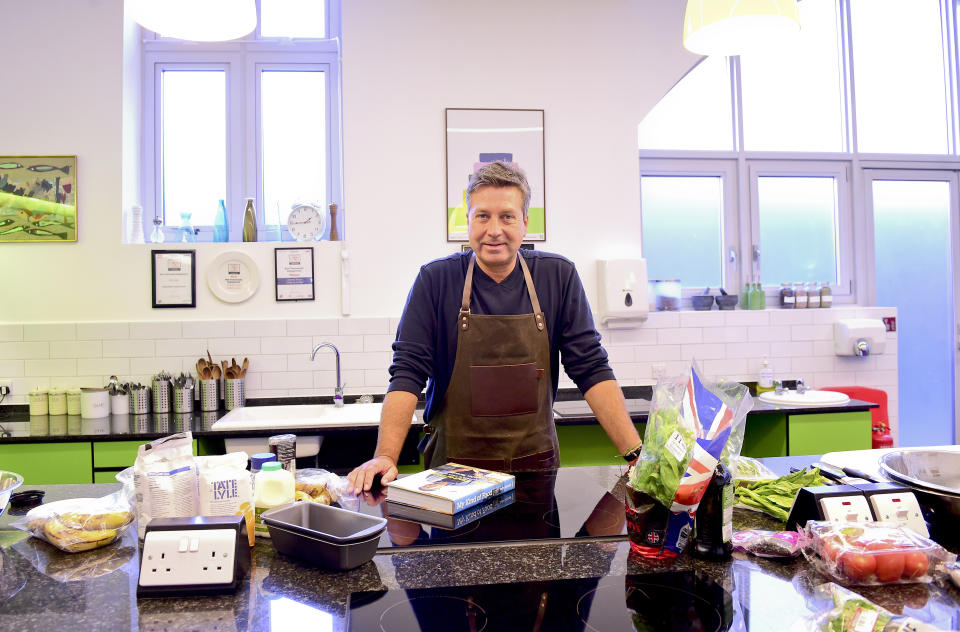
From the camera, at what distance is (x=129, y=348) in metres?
3.78

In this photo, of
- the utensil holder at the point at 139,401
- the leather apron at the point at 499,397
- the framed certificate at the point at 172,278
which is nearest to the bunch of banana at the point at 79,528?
the leather apron at the point at 499,397

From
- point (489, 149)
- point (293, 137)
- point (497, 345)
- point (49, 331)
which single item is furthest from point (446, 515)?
point (293, 137)

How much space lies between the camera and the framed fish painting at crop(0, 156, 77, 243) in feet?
12.4

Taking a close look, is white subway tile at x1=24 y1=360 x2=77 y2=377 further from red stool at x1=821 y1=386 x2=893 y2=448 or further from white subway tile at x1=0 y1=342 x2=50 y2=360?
red stool at x1=821 y1=386 x2=893 y2=448

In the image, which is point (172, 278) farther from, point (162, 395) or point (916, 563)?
point (916, 563)

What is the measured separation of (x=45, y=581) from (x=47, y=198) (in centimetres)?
329

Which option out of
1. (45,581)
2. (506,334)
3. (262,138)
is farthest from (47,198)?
(45,581)

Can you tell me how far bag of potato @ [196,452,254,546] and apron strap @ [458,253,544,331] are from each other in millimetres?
1057

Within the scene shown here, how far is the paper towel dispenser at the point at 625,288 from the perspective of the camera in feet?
13.0

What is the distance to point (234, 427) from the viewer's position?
3229 millimetres

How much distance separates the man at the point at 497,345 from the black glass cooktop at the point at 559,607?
93 cm

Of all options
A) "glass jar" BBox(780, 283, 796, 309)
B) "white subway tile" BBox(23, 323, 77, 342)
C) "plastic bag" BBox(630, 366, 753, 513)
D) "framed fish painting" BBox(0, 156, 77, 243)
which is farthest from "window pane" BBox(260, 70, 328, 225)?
"plastic bag" BBox(630, 366, 753, 513)

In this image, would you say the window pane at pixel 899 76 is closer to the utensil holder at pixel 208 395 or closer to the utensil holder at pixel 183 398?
the utensil holder at pixel 208 395

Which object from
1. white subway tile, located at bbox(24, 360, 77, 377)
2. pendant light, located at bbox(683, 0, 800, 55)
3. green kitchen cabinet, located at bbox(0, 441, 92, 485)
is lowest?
green kitchen cabinet, located at bbox(0, 441, 92, 485)
